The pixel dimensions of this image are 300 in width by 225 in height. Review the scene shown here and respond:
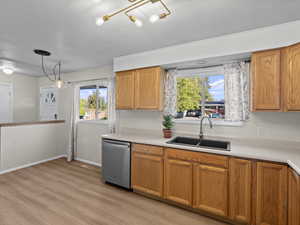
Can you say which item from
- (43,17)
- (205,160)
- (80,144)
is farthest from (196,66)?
(80,144)

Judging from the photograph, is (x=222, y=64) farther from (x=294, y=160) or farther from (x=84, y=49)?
(x=84, y=49)

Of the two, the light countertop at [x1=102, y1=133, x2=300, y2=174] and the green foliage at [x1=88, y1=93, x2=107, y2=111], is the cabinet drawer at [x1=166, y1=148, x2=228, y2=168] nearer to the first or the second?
the light countertop at [x1=102, y1=133, x2=300, y2=174]

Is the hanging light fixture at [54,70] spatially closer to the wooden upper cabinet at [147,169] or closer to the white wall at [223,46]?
the white wall at [223,46]

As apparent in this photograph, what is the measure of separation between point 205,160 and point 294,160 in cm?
86

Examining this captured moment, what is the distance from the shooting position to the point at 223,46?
214cm

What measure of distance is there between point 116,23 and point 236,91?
1.98m

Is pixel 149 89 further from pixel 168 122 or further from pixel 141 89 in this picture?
pixel 168 122

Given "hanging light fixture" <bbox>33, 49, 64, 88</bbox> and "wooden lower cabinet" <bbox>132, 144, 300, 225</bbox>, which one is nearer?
"wooden lower cabinet" <bbox>132, 144, 300, 225</bbox>

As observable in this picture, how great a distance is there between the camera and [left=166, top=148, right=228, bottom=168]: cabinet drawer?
1.86 m

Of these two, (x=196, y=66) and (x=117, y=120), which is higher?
(x=196, y=66)

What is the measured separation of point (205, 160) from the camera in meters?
1.95

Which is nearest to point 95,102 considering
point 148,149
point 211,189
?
point 148,149

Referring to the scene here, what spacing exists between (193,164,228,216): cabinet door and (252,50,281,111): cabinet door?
98cm

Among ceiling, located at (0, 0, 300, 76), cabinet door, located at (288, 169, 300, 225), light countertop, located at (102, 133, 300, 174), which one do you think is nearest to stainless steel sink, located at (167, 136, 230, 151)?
light countertop, located at (102, 133, 300, 174)
